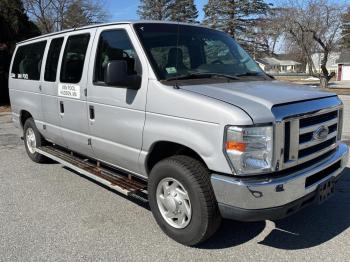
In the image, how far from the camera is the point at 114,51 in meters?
4.61

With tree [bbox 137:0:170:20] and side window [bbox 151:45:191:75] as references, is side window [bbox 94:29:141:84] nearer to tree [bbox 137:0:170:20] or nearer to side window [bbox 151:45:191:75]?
side window [bbox 151:45:191:75]

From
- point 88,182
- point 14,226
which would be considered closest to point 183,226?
point 14,226

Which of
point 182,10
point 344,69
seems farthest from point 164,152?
point 344,69

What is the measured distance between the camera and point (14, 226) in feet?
14.6

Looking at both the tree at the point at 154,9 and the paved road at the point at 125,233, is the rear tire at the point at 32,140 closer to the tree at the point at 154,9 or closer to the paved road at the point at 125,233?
the paved road at the point at 125,233

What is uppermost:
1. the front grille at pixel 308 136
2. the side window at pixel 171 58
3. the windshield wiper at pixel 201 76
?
the side window at pixel 171 58

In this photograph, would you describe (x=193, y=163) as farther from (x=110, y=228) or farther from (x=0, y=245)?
(x=0, y=245)

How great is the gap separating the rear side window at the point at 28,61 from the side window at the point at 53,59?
31 centimetres

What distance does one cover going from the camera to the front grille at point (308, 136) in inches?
136

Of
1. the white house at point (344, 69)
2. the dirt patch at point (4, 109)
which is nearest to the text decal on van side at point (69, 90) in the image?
the dirt patch at point (4, 109)

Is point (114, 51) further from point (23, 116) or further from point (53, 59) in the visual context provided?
point (23, 116)

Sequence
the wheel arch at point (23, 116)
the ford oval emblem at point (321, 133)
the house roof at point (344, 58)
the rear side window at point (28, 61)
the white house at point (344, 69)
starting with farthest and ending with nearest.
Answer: the house roof at point (344, 58)
the white house at point (344, 69)
the wheel arch at point (23, 116)
the rear side window at point (28, 61)
the ford oval emblem at point (321, 133)

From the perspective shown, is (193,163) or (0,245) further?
(0,245)

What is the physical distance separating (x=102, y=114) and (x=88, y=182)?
1.60 m
